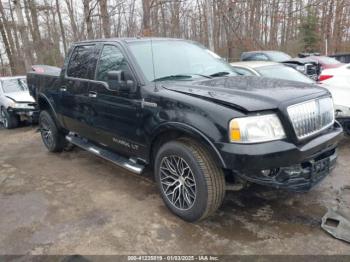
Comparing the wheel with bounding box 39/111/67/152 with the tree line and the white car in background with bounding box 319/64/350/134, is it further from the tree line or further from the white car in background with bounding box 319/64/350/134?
the tree line

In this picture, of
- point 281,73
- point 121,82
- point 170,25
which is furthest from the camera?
point 170,25

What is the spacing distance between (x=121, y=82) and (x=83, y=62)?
137 cm

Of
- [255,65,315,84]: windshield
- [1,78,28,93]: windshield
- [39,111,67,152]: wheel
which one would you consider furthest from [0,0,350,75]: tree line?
[39,111,67,152]: wheel

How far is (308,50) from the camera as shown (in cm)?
2653

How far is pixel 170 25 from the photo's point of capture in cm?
2212

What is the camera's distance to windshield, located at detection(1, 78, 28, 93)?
989cm

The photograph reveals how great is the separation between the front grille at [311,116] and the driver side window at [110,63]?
1873mm

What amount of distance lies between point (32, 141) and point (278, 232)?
6109mm

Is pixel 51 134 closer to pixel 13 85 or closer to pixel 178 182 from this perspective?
pixel 178 182

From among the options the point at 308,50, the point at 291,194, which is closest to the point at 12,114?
the point at 291,194

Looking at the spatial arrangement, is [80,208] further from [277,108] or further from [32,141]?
[32,141]

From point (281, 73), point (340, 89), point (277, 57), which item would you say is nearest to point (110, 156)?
point (340, 89)

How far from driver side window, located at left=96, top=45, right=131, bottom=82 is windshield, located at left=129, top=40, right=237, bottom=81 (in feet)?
0.56

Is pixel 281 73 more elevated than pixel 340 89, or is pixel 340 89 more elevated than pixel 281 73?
pixel 281 73
